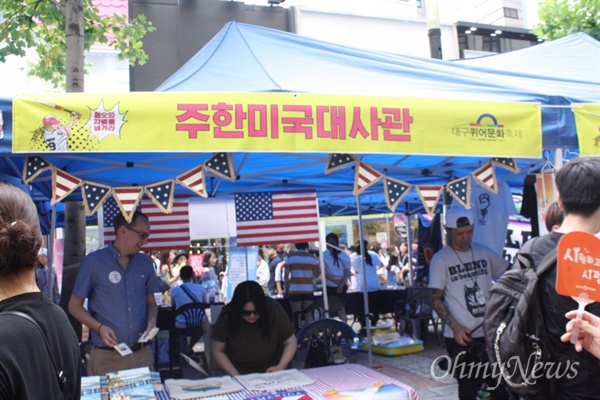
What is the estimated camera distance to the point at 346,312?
1004 centimetres

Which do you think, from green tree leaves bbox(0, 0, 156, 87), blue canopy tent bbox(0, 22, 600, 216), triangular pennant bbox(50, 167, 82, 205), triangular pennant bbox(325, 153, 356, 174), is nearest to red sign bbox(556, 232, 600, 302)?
blue canopy tent bbox(0, 22, 600, 216)

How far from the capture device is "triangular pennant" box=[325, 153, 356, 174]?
4.29 metres

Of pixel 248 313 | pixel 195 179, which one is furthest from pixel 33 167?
pixel 248 313

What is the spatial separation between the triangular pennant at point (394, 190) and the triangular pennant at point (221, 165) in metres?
1.47

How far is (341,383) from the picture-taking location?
3.70m

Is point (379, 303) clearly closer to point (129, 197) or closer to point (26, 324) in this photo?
point (129, 197)

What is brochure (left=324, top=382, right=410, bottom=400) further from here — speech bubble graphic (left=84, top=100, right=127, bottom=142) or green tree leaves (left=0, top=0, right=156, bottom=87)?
green tree leaves (left=0, top=0, right=156, bottom=87)

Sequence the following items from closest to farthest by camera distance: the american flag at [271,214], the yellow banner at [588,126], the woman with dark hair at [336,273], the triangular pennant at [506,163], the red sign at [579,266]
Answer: the red sign at [579,266] → the yellow banner at [588,126] → the triangular pennant at [506,163] → the american flag at [271,214] → the woman with dark hair at [336,273]

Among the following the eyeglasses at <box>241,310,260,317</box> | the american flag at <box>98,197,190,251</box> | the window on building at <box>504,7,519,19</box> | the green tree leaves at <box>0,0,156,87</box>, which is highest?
the window on building at <box>504,7,519,19</box>

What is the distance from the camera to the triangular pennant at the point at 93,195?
13.6 ft

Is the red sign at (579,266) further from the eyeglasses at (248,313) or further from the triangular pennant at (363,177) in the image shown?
the eyeglasses at (248,313)

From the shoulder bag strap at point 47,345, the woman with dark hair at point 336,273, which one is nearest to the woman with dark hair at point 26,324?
the shoulder bag strap at point 47,345

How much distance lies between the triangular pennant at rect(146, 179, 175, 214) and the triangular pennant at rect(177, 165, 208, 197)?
156 mm

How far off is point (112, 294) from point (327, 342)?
1.96 metres
